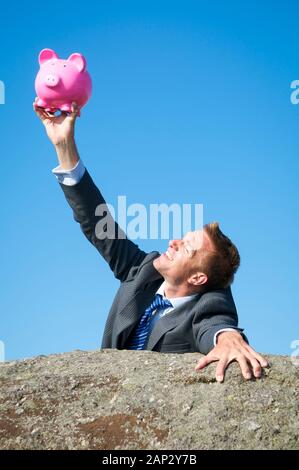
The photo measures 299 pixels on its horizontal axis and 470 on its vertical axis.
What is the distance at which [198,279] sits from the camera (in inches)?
244

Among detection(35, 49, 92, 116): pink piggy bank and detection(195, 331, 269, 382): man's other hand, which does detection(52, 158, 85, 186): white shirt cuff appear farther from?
detection(195, 331, 269, 382): man's other hand

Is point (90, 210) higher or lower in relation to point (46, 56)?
lower

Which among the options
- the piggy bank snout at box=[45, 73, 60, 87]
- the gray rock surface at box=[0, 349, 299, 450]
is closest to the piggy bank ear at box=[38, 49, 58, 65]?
the piggy bank snout at box=[45, 73, 60, 87]

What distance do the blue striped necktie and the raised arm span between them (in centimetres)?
55

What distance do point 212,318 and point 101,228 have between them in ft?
5.34

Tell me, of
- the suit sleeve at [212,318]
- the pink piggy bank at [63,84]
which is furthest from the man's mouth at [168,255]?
the pink piggy bank at [63,84]

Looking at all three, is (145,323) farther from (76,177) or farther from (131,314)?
(76,177)

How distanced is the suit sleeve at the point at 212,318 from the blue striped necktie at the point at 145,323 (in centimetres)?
46

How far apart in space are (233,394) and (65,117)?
380cm

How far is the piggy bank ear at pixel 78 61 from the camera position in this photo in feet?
22.0

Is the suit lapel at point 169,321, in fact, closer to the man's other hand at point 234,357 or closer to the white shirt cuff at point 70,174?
the man's other hand at point 234,357

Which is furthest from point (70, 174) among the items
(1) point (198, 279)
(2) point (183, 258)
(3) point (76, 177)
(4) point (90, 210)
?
(1) point (198, 279)

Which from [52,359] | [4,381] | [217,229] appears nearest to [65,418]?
[4,381]
